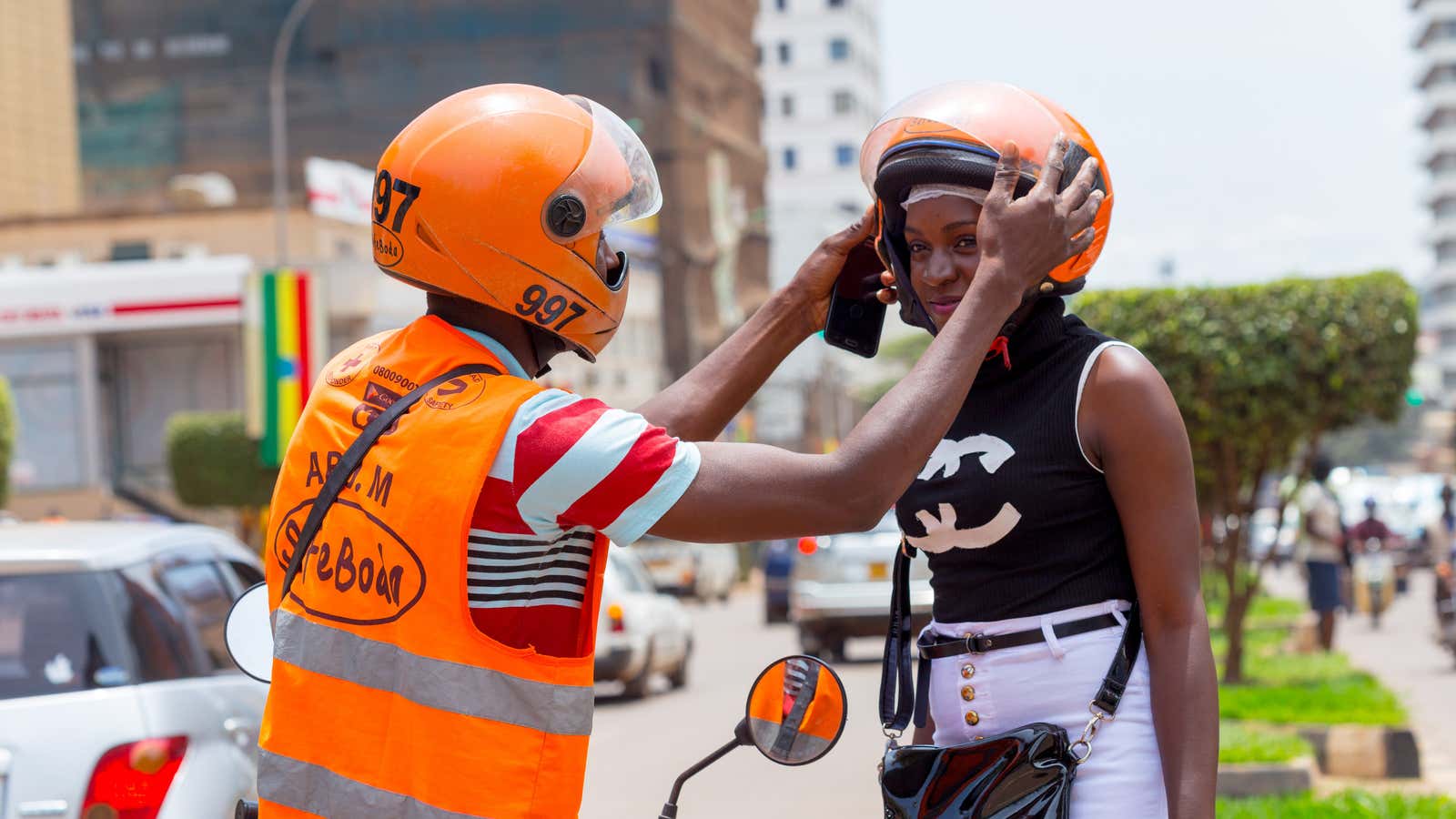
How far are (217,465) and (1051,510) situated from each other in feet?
119

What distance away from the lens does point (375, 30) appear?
71312mm

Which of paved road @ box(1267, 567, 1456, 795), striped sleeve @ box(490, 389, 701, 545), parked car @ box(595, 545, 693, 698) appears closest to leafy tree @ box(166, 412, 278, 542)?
parked car @ box(595, 545, 693, 698)

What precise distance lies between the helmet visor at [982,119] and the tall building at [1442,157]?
379 feet

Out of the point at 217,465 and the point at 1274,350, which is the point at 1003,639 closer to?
the point at 1274,350

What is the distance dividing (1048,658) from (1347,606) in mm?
22664

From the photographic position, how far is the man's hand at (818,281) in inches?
127

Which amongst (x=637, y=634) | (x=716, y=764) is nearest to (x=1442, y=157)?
(x=637, y=634)

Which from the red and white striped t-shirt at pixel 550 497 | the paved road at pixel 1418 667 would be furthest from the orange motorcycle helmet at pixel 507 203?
the paved road at pixel 1418 667

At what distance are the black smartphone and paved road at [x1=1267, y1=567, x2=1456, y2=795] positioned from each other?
657cm

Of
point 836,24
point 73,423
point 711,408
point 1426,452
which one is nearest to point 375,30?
point 73,423

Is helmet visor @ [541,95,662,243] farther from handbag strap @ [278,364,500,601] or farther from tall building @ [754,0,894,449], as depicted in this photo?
tall building @ [754,0,894,449]

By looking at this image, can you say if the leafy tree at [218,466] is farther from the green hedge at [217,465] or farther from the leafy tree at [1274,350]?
the leafy tree at [1274,350]

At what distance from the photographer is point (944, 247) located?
2793mm

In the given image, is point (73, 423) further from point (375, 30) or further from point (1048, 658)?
point (1048, 658)
